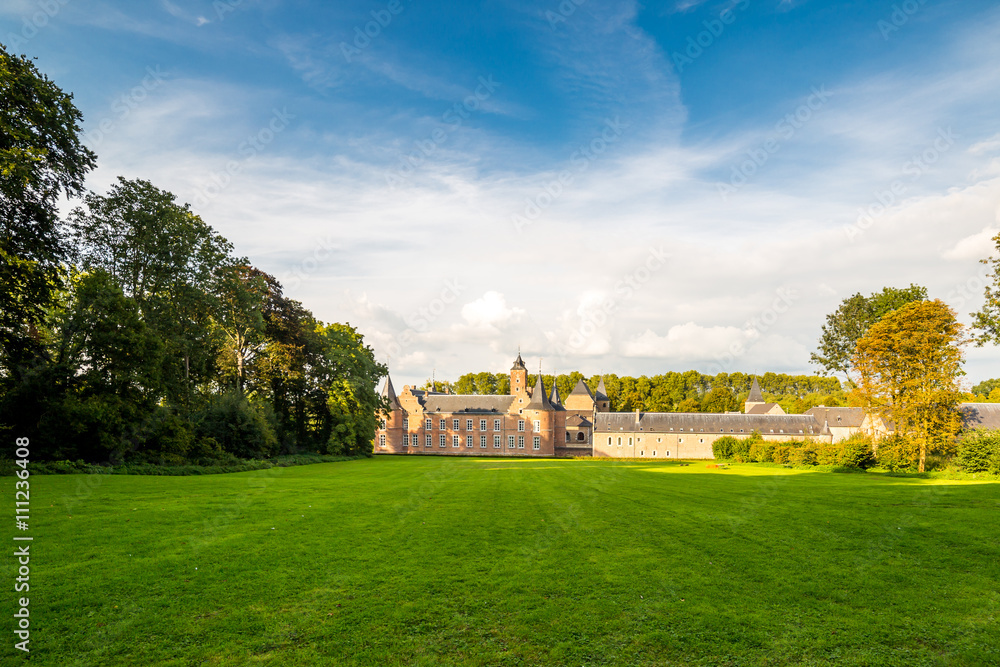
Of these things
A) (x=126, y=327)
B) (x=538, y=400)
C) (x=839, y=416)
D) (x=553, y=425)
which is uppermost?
(x=126, y=327)

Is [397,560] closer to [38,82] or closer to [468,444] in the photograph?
[38,82]

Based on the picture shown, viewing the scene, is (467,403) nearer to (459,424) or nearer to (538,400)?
(459,424)

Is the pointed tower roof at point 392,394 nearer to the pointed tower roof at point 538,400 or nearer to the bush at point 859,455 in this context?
the pointed tower roof at point 538,400

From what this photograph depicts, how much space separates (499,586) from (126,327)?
2284 cm

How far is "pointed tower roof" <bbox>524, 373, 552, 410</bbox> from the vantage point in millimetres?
74688

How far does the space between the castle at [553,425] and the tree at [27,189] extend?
49.7m

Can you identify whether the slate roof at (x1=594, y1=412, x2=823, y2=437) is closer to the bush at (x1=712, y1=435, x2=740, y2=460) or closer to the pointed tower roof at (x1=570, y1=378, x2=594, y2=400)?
the pointed tower roof at (x1=570, y1=378, x2=594, y2=400)

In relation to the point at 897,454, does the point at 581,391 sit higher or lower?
higher

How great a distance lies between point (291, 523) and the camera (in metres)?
11.1

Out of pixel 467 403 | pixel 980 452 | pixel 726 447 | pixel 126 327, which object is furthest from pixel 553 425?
pixel 126 327

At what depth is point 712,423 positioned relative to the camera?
67.7m

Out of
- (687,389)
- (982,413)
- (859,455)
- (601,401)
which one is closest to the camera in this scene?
(859,455)

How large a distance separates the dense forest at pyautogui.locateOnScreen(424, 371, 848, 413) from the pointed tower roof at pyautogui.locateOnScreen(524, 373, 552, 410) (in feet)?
38.1

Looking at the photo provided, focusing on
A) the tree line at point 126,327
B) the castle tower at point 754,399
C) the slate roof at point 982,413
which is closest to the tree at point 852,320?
the slate roof at point 982,413
